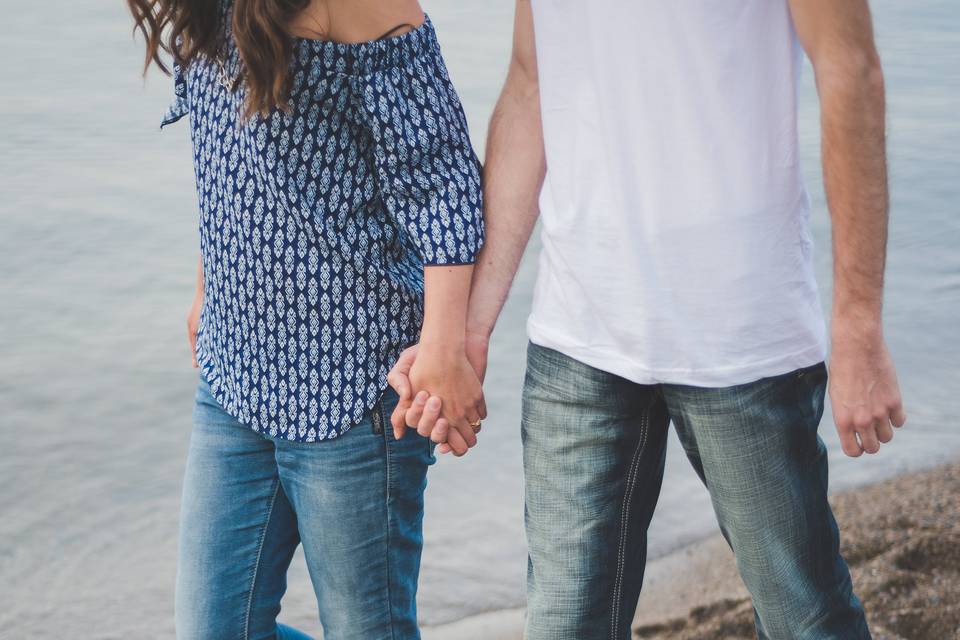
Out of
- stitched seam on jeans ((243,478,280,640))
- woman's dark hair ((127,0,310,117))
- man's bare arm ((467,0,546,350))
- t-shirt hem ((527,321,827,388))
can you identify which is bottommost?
stitched seam on jeans ((243,478,280,640))

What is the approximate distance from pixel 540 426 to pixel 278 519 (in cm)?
41

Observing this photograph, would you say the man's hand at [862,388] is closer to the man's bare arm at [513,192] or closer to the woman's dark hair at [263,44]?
the man's bare arm at [513,192]

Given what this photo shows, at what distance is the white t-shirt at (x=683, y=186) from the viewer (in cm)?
148

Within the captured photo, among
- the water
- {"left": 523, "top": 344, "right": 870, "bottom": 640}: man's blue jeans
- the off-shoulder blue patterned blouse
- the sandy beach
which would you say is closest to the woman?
the off-shoulder blue patterned blouse

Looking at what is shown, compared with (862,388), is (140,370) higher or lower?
lower

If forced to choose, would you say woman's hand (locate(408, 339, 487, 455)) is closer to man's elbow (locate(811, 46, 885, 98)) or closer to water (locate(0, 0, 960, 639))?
man's elbow (locate(811, 46, 885, 98))

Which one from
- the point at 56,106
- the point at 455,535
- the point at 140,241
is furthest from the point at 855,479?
the point at 56,106

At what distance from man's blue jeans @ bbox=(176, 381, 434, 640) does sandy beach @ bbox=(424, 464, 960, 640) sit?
1.23 metres

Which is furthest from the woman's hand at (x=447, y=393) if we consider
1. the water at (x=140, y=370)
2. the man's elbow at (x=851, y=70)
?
the water at (x=140, y=370)

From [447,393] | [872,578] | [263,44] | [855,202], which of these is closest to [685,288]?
[855,202]

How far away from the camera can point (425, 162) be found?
1646 mm

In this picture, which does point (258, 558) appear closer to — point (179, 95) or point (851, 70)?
point (179, 95)

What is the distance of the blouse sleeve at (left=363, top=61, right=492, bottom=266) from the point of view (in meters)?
1.61

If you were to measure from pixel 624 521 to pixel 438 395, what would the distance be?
12.9 inches
